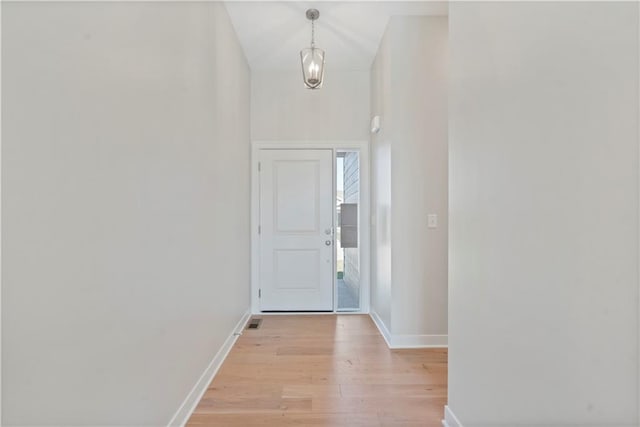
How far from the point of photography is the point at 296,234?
13.0ft

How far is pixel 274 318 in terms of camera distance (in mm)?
3721

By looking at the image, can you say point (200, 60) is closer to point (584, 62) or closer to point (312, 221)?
point (584, 62)

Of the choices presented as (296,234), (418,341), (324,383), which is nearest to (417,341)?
(418,341)

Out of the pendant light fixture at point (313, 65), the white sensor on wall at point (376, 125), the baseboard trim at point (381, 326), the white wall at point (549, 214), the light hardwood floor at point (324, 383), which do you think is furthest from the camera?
the white sensor on wall at point (376, 125)

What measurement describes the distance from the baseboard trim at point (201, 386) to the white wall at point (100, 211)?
0.27ft

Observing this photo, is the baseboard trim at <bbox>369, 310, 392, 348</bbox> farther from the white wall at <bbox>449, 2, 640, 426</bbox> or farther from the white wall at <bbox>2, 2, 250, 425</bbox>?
the white wall at <bbox>2, 2, 250, 425</bbox>

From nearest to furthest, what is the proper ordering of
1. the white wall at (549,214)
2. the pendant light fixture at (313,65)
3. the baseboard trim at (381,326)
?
the white wall at (549,214), the pendant light fixture at (313,65), the baseboard trim at (381,326)

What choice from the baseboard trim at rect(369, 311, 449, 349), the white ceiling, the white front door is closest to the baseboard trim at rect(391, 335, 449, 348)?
the baseboard trim at rect(369, 311, 449, 349)

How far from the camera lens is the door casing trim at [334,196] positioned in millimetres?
3875

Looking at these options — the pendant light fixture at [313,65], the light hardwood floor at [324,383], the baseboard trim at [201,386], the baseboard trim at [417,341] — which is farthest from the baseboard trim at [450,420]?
the pendant light fixture at [313,65]

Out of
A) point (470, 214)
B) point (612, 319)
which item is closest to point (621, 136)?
point (612, 319)

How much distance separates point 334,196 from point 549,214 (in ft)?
9.76

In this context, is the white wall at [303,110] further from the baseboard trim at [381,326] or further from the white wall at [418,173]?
the baseboard trim at [381,326]

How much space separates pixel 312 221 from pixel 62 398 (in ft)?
10.2
